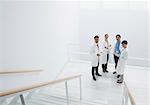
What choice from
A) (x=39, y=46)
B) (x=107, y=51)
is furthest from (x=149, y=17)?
(x=39, y=46)

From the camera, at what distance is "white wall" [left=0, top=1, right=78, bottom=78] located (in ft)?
14.4

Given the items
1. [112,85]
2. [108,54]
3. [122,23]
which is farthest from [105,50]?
[122,23]

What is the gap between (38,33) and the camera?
18.1 ft

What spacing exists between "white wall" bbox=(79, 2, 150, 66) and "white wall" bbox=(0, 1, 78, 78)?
0.43 meters

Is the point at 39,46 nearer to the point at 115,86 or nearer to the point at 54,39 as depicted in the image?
the point at 54,39

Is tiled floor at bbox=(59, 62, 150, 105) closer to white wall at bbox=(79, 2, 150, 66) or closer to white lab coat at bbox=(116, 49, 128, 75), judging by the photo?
white lab coat at bbox=(116, 49, 128, 75)

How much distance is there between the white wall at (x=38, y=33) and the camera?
14.4 feet

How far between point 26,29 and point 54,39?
1.78 meters

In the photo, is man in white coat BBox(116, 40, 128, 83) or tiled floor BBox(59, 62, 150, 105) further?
man in white coat BBox(116, 40, 128, 83)

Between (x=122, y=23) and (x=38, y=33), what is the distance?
3.05 m

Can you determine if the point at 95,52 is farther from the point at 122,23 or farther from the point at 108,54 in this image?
the point at 122,23

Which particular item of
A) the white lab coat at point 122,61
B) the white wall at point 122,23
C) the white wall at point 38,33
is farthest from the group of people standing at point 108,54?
the white wall at point 122,23

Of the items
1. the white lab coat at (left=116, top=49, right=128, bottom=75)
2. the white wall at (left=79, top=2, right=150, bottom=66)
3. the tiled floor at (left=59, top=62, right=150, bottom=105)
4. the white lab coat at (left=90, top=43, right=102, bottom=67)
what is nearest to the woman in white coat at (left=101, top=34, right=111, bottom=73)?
the white lab coat at (left=90, top=43, right=102, bottom=67)

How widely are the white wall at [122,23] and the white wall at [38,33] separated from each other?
0.43 meters
